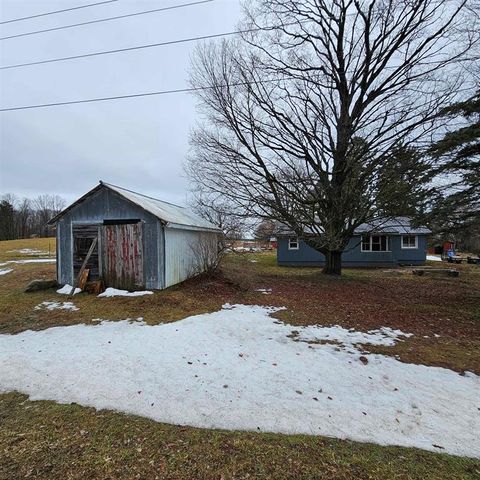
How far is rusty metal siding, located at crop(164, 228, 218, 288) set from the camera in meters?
10.4

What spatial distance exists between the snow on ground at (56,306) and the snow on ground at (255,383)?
6.66 ft

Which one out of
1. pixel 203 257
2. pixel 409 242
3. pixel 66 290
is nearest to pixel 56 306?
pixel 66 290

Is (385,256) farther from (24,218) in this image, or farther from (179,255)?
(24,218)

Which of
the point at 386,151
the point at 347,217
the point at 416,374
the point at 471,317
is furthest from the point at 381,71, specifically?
the point at 416,374

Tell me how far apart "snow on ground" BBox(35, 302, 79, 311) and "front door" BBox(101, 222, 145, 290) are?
1795 mm

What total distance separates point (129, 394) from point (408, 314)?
7.11 meters

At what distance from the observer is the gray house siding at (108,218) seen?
10.1 meters

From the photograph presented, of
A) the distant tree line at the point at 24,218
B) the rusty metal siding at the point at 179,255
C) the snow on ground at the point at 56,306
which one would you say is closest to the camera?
the snow on ground at the point at 56,306

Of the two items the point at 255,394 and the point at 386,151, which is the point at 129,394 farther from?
the point at 386,151

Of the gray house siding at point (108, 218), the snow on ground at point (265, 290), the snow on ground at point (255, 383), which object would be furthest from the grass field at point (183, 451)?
the gray house siding at point (108, 218)

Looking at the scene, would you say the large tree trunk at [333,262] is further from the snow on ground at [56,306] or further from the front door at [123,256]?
the snow on ground at [56,306]

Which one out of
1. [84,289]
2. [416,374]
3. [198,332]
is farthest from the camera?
[84,289]

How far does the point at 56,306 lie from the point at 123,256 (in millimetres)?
2548

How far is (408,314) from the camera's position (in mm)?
7934
